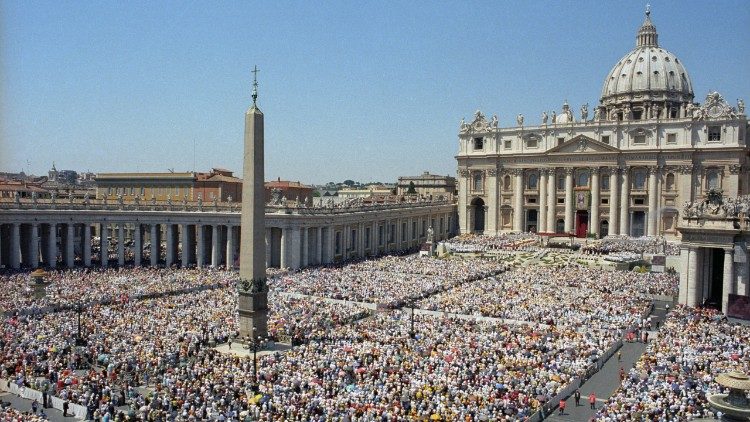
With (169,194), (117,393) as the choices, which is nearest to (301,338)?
(117,393)

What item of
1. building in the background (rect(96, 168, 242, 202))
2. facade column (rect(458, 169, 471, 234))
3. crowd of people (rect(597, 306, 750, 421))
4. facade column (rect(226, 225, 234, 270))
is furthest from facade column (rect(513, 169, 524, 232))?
crowd of people (rect(597, 306, 750, 421))

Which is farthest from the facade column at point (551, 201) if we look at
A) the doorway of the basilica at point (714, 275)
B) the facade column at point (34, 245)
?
the facade column at point (34, 245)

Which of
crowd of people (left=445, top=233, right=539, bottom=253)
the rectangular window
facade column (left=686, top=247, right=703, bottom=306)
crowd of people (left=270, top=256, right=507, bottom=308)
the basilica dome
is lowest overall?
crowd of people (left=270, top=256, right=507, bottom=308)

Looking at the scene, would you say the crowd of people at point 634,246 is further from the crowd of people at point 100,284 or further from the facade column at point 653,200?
the crowd of people at point 100,284

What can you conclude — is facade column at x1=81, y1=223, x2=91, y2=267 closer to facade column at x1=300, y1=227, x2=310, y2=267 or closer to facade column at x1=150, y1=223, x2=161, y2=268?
facade column at x1=150, y1=223, x2=161, y2=268

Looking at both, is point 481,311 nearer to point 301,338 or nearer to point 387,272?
point 301,338

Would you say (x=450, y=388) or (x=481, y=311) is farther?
(x=481, y=311)
